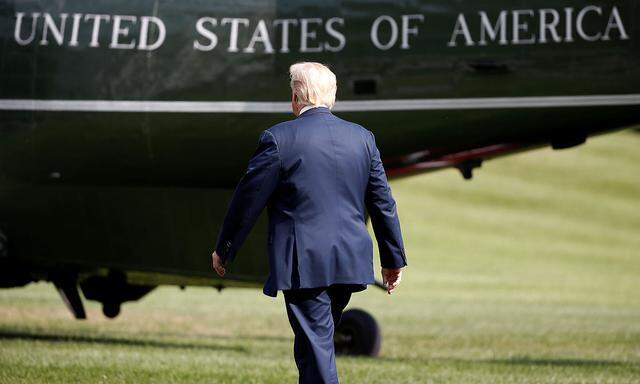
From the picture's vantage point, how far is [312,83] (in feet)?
19.5

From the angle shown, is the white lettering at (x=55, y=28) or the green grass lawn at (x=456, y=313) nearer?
the green grass lawn at (x=456, y=313)

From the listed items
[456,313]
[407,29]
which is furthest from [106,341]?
[456,313]

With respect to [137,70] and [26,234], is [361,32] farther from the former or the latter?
[26,234]

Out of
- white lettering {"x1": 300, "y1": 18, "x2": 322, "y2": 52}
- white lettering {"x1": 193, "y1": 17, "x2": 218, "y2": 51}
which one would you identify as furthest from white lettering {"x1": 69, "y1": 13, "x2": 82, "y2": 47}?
white lettering {"x1": 300, "y1": 18, "x2": 322, "y2": 52}

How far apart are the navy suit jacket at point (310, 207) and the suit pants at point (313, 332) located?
0.30 ft

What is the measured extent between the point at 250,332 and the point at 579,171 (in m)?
37.8

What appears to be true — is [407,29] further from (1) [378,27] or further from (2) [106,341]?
(2) [106,341]

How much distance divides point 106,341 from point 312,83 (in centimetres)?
762

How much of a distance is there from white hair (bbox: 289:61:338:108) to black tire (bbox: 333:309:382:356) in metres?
6.08

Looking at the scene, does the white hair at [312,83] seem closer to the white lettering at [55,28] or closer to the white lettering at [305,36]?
the white lettering at [305,36]

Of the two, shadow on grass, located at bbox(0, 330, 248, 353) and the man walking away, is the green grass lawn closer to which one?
shadow on grass, located at bbox(0, 330, 248, 353)

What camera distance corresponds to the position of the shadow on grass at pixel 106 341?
12667 mm

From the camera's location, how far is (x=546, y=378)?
31.0 feet

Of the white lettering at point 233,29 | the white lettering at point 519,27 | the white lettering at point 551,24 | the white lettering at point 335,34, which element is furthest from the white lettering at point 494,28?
the white lettering at point 233,29
